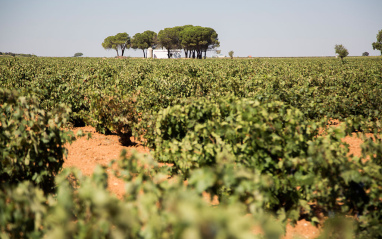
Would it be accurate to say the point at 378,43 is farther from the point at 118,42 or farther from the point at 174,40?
the point at 118,42

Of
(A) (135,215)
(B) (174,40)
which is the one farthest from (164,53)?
(A) (135,215)

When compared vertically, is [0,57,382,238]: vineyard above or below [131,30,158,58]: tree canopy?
below

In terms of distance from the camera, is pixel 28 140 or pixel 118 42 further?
pixel 118 42

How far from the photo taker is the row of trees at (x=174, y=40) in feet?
339

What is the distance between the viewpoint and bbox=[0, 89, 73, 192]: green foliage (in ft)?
12.5

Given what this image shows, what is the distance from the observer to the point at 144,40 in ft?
401

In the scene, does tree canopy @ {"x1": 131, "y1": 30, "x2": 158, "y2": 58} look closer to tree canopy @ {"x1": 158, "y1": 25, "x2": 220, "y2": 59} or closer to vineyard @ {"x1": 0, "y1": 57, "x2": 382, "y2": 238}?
tree canopy @ {"x1": 158, "y1": 25, "x2": 220, "y2": 59}

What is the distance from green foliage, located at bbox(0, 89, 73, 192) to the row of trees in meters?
101

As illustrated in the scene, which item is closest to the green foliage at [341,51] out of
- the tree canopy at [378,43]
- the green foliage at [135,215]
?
the tree canopy at [378,43]

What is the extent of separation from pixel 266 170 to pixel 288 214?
69 cm

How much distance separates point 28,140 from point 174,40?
4443 inches

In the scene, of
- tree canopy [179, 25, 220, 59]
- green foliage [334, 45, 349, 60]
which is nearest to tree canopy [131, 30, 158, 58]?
tree canopy [179, 25, 220, 59]

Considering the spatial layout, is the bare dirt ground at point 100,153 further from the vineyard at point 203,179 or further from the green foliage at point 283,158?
the vineyard at point 203,179

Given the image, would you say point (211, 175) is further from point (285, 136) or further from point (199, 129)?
point (199, 129)
